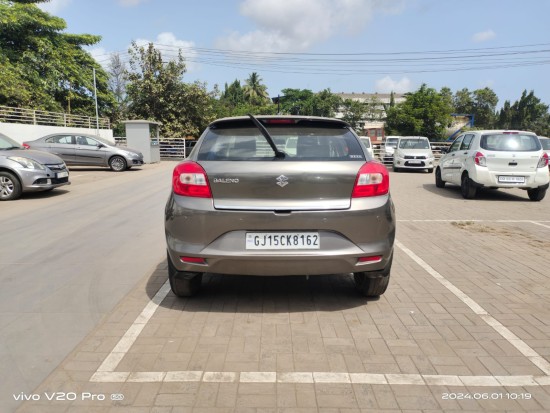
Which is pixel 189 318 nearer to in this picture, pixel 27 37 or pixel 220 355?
pixel 220 355

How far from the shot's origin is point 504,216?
8.96 m

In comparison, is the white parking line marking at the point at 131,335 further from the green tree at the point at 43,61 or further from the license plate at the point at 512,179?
the green tree at the point at 43,61

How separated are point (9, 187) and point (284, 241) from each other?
8.92 m

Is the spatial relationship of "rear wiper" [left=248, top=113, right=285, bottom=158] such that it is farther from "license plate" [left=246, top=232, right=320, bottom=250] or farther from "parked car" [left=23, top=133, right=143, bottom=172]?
"parked car" [left=23, top=133, right=143, bottom=172]

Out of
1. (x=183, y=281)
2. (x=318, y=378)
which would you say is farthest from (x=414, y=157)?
(x=318, y=378)

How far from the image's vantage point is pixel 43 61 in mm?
30312

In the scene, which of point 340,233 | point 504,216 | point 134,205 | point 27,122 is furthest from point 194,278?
point 27,122

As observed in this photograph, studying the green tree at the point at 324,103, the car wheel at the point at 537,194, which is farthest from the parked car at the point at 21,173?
the green tree at the point at 324,103

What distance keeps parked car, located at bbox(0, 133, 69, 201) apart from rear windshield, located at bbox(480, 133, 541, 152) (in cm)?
1045

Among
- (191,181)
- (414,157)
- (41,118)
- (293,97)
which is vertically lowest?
(414,157)

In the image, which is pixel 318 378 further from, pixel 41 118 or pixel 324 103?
pixel 324 103

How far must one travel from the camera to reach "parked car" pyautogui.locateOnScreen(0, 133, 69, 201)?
9859 mm

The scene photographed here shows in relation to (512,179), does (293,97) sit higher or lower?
higher
